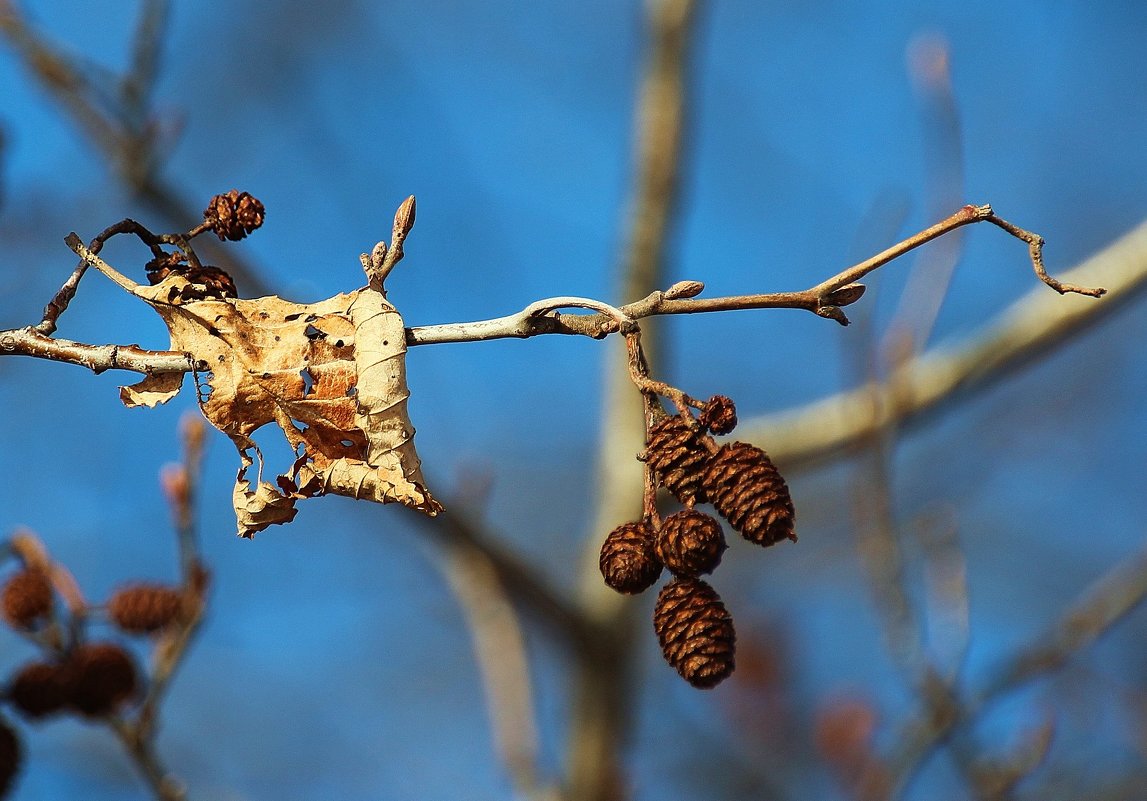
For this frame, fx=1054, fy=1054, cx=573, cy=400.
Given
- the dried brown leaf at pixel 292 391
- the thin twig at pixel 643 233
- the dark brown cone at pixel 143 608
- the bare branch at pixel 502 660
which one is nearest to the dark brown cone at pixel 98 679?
the dark brown cone at pixel 143 608

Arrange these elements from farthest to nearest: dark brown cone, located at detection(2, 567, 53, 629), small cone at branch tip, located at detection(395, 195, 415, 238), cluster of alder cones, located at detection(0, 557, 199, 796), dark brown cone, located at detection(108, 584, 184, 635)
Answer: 1. dark brown cone, located at detection(108, 584, 184, 635)
2. dark brown cone, located at detection(2, 567, 53, 629)
3. cluster of alder cones, located at detection(0, 557, 199, 796)
4. small cone at branch tip, located at detection(395, 195, 415, 238)

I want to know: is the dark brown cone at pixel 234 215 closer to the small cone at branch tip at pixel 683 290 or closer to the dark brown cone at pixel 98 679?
the small cone at branch tip at pixel 683 290

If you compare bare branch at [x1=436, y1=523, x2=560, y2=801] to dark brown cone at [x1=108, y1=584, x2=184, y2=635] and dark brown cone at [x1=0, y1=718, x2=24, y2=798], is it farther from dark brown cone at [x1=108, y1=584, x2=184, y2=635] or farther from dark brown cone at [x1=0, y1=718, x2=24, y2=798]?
dark brown cone at [x1=0, y1=718, x2=24, y2=798]

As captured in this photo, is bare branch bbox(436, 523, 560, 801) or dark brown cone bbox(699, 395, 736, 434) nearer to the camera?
dark brown cone bbox(699, 395, 736, 434)

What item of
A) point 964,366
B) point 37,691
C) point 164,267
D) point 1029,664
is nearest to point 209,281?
point 164,267

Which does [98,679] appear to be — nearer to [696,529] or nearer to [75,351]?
[75,351]

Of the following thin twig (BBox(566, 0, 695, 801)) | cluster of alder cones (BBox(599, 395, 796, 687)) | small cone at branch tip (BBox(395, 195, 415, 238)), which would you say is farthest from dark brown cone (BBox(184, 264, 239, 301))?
thin twig (BBox(566, 0, 695, 801))
